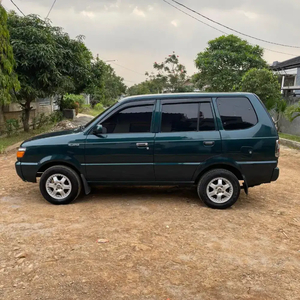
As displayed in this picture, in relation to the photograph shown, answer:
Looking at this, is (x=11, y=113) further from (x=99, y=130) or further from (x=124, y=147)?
(x=124, y=147)

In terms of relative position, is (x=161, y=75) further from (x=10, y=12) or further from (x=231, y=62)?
(x=10, y=12)

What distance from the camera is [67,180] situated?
509 cm

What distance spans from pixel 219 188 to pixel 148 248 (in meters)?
1.80

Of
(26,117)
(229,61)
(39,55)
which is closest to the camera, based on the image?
(39,55)

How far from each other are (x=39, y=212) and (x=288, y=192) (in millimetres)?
4570

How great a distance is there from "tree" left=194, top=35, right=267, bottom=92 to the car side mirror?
842 inches

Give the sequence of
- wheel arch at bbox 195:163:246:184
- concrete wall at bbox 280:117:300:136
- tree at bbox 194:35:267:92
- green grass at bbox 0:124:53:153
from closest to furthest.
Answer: wheel arch at bbox 195:163:246:184 → green grass at bbox 0:124:53:153 → concrete wall at bbox 280:117:300:136 → tree at bbox 194:35:267:92

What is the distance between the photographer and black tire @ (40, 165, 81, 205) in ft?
16.5

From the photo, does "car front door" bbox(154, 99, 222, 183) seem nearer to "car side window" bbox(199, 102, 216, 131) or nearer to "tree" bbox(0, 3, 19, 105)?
"car side window" bbox(199, 102, 216, 131)

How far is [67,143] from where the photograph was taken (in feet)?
16.6

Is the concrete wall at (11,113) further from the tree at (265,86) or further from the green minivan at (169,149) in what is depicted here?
the tree at (265,86)

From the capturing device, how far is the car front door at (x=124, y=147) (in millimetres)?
4992

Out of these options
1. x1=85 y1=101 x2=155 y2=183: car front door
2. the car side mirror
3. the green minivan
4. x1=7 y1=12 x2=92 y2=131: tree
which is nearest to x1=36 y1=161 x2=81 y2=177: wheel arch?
the green minivan

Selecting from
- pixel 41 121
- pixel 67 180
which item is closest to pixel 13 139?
pixel 41 121
